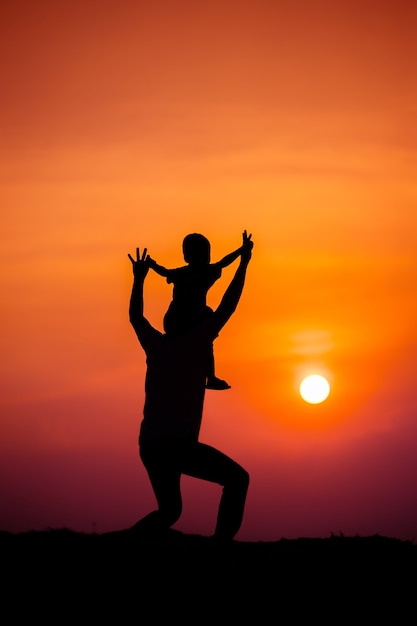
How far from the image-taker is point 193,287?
31.6 ft

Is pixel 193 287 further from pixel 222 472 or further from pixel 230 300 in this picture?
pixel 222 472

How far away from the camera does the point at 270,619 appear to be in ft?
27.5

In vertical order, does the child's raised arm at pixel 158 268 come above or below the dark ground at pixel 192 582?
above

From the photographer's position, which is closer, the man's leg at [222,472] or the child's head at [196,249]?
the man's leg at [222,472]

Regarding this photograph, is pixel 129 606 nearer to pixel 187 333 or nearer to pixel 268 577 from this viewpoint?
pixel 268 577

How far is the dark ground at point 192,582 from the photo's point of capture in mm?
8289

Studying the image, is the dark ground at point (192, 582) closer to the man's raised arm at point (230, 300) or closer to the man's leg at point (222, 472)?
the man's leg at point (222, 472)

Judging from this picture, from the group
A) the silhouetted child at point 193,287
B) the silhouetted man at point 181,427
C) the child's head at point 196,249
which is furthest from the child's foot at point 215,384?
the child's head at point 196,249

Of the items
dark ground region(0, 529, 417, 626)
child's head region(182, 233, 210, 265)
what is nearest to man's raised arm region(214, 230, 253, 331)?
child's head region(182, 233, 210, 265)

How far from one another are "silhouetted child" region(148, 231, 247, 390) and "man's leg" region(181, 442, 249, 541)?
2.73 feet

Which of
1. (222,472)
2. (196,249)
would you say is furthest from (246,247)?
(222,472)

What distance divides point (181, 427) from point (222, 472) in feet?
1.68

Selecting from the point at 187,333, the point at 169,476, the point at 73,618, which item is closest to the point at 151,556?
the point at 169,476

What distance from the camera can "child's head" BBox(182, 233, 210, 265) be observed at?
31.7 feet
